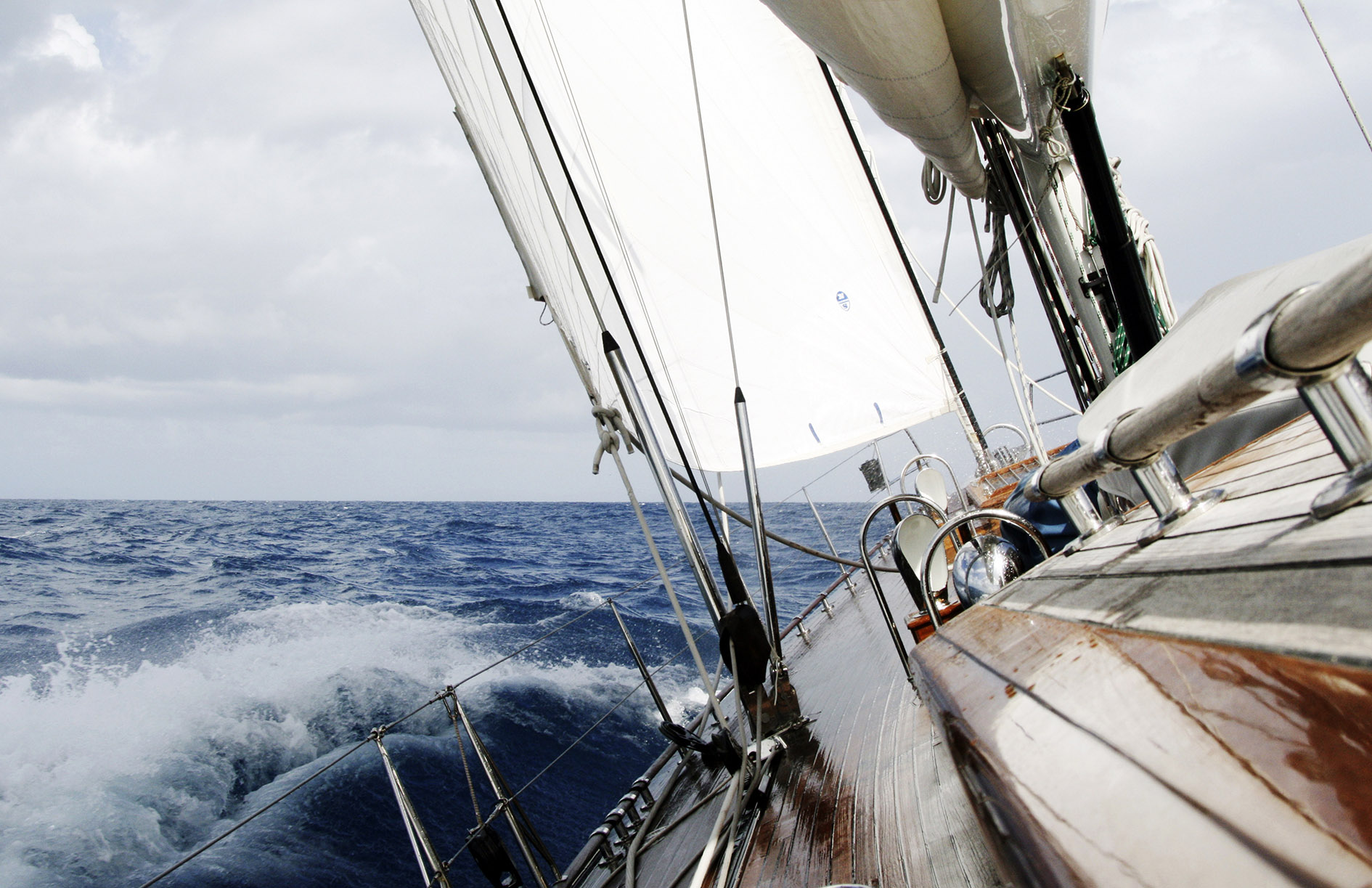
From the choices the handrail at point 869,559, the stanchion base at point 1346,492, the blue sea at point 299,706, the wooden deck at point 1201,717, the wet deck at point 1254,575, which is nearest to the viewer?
the wooden deck at point 1201,717

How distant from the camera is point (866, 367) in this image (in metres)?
5.08

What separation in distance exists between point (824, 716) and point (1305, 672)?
2.71 metres

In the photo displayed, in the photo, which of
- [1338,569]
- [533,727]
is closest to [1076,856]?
[1338,569]

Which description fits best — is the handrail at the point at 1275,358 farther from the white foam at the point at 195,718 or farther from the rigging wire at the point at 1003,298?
the white foam at the point at 195,718

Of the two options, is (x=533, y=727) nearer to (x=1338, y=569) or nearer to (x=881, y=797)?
(x=881, y=797)

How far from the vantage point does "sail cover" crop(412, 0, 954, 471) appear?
170 inches

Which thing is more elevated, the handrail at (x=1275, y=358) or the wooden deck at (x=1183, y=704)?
the handrail at (x=1275, y=358)

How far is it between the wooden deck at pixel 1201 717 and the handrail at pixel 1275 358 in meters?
0.13

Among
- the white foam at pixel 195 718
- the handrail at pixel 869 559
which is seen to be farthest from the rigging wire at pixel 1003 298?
the white foam at pixel 195 718

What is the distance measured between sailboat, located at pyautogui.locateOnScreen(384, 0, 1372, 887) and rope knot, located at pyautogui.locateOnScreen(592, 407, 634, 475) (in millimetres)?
12

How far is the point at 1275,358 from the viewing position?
53 cm

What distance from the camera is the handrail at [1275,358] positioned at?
461 millimetres

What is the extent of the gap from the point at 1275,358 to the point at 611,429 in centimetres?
206

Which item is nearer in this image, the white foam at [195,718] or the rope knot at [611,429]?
the rope knot at [611,429]
